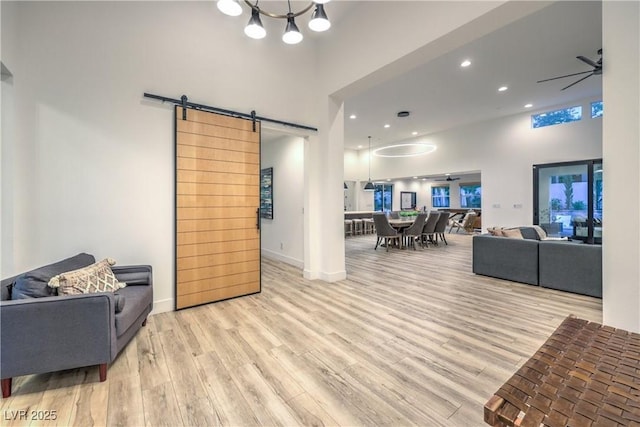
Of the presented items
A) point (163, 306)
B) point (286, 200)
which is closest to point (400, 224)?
point (286, 200)

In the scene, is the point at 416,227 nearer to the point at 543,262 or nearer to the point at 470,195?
the point at 543,262

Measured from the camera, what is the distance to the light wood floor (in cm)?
160

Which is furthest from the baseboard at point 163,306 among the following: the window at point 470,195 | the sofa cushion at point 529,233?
the window at point 470,195

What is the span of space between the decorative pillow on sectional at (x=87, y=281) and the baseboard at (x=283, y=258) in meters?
3.26

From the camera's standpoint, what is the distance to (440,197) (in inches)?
600

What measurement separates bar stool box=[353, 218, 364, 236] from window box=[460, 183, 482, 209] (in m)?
7.16

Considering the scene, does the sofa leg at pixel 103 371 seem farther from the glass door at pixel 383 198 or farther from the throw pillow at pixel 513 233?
the glass door at pixel 383 198

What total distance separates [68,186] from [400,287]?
419 cm

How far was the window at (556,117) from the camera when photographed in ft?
22.6

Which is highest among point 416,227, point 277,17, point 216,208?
point 277,17

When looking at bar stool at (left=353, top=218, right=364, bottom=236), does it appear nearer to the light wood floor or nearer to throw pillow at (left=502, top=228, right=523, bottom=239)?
throw pillow at (left=502, top=228, right=523, bottom=239)

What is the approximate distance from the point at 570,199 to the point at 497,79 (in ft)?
14.0

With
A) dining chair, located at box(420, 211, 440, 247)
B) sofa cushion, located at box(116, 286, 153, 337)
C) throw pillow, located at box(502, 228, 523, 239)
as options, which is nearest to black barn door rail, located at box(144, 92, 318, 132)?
sofa cushion, located at box(116, 286, 153, 337)

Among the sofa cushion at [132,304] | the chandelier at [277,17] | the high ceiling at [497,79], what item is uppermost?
the high ceiling at [497,79]
